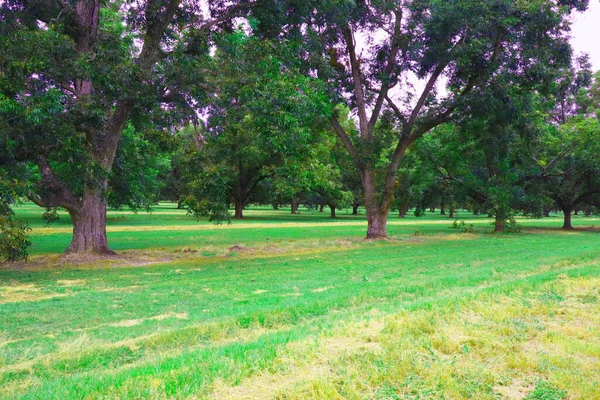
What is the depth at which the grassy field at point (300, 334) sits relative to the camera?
3.94 m

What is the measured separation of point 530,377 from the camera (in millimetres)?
4164

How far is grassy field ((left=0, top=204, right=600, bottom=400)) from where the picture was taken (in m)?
3.94

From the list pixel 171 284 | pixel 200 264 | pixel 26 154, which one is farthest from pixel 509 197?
pixel 26 154

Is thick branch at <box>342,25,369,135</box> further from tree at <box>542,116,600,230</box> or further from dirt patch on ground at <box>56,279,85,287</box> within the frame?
dirt patch on ground at <box>56,279,85,287</box>

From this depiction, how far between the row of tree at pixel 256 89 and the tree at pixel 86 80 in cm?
5

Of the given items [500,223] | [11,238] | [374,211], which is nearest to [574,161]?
[500,223]

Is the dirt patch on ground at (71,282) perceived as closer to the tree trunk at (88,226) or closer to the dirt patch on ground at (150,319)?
the tree trunk at (88,226)

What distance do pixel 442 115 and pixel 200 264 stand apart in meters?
14.4

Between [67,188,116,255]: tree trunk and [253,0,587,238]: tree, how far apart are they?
8.30 meters

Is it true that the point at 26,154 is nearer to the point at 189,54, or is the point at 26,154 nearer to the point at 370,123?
the point at 189,54

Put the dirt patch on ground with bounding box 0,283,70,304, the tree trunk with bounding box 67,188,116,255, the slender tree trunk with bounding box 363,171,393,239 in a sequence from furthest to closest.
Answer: the slender tree trunk with bounding box 363,171,393,239 → the tree trunk with bounding box 67,188,116,255 → the dirt patch on ground with bounding box 0,283,70,304

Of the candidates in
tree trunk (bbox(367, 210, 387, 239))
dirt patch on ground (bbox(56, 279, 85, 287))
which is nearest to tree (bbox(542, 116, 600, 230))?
tree trunk (bbox(367, 210, 387, 239))

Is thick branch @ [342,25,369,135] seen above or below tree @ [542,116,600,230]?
above

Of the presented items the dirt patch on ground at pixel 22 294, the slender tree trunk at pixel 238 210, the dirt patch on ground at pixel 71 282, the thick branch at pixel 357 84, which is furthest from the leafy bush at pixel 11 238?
the slender tree trunk at pixel 238 210
